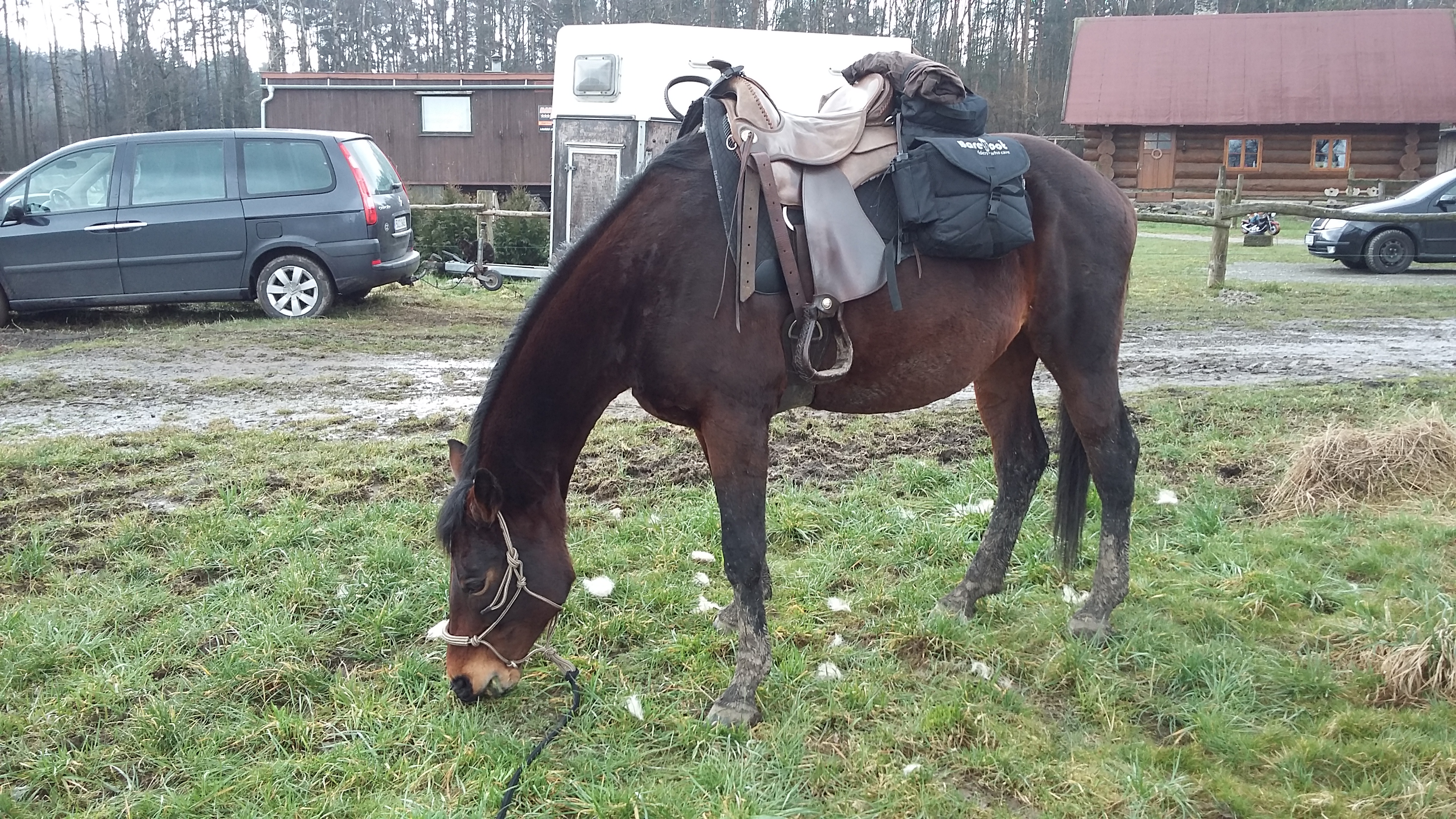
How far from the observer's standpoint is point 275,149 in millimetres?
10359

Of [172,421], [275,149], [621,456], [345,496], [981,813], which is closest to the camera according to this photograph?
[981,813]

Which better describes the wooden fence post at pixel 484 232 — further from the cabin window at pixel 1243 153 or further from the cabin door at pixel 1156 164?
the cabin window at pixel 1243 153

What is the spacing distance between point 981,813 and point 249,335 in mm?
8884

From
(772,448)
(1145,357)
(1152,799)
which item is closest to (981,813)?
(1152,799)

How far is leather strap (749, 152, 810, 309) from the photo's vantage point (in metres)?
2.95

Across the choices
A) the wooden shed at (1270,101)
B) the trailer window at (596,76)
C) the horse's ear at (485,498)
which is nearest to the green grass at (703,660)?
the horse's ear at (485,498)

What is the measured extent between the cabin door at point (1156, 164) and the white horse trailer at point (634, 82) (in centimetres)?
1902

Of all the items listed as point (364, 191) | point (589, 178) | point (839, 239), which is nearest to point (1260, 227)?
point (589, 178)

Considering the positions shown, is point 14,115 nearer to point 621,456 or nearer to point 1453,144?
point 621,456

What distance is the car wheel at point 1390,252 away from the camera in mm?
14734

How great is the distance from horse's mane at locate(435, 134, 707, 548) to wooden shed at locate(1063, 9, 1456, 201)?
1115 inches

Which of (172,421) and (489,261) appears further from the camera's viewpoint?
(489,261)

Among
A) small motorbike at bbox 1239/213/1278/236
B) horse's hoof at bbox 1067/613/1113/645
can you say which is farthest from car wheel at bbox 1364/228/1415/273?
horse's hoof at bbox 1067/613/1113/645

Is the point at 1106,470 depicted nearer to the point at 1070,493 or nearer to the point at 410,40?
the point at 1070,493
